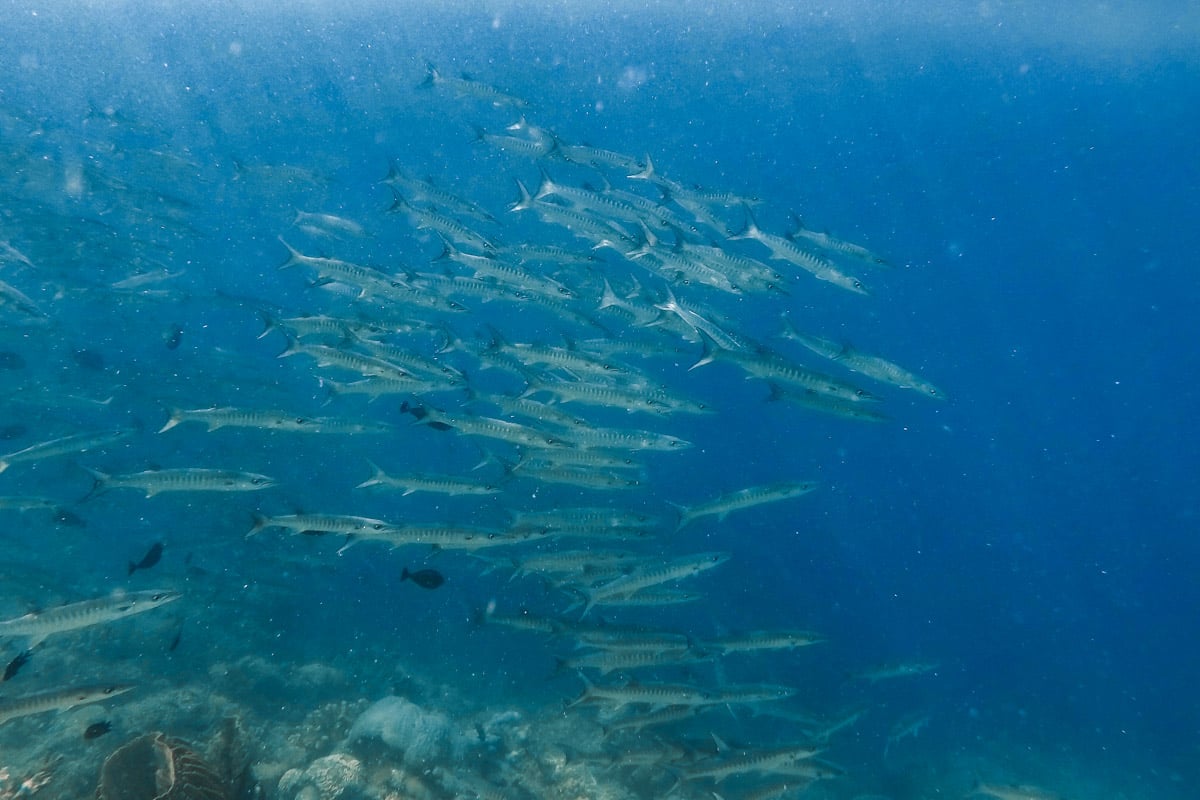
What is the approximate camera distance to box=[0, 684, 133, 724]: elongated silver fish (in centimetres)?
493

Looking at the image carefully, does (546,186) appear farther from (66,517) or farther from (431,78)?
(66,517)

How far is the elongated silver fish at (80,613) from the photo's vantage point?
16.9 ft

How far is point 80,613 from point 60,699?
623mm

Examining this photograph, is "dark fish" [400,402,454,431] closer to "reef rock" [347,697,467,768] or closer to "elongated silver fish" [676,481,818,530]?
"elongated silver fish" [676,481,818,530]

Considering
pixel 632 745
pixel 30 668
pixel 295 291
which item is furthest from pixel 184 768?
pixel 295 291

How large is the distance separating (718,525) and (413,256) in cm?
3604

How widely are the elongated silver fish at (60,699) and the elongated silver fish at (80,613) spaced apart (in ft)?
1.41

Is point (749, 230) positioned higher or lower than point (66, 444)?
higher

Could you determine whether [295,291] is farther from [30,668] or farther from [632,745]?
[632,745]

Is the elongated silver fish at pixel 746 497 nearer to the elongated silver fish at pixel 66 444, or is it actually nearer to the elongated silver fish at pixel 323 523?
the elongated silver fish at pixel 323 523

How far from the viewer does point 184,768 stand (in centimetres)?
496

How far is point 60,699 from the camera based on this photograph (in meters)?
4.96

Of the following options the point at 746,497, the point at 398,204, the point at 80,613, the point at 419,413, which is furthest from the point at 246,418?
the point at 746,497

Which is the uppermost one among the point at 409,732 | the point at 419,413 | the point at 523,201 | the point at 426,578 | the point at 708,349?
the point at 523,201
